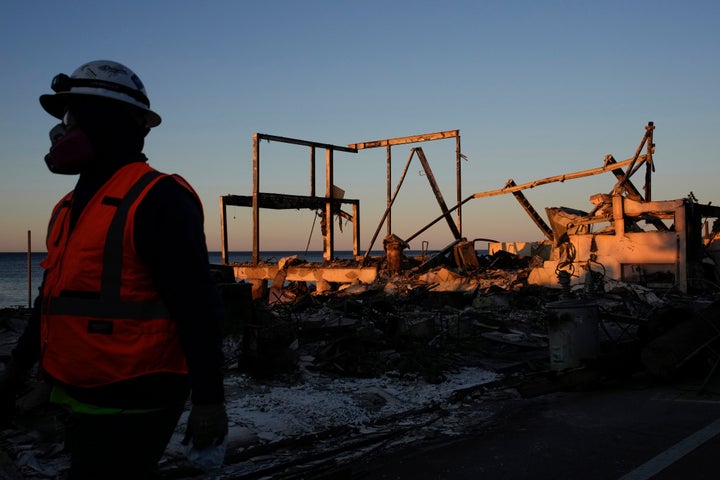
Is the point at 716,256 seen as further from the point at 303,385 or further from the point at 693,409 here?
the point at 303,385

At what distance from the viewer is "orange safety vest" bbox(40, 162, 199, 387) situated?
2.28 metres

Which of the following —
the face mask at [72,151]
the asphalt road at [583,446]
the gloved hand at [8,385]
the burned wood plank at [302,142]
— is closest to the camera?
the face mask at [72,151]

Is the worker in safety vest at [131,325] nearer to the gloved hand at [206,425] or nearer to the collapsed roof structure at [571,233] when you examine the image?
the gloved hand at [206,425]

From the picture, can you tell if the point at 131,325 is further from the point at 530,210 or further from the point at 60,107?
the point at 530,210

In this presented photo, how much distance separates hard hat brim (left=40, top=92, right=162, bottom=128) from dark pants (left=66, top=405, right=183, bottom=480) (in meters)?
1.17

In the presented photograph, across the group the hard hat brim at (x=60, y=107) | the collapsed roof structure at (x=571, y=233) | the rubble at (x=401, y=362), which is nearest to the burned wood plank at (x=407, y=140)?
the collapsed roof structure at (x=571, y=233)

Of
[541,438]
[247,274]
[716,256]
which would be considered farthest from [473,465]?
[247,274]

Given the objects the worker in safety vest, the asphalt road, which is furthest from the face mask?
the asphalt road

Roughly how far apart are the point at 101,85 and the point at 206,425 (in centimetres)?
133

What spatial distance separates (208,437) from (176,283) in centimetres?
55

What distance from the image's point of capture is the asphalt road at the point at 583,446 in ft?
16.2

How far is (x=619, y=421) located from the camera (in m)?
6.37

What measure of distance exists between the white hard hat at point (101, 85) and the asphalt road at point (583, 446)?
3355 mm

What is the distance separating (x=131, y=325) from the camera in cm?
229
